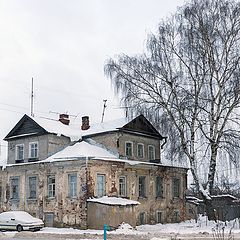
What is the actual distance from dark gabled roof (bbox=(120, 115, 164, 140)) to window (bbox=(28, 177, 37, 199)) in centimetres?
798

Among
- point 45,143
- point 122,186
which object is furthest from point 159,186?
point 45,143

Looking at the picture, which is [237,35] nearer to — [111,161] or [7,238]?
[111,161]

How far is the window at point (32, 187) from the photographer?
3822cm

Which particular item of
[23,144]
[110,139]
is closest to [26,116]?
Result: [23,144]

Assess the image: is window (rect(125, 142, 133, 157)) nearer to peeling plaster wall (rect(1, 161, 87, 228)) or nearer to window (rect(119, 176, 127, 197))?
window (rect(119, 176, 127, 197))

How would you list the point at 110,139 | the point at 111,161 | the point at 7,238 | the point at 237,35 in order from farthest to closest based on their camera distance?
the point at 110,139, the point at 111,161, the point at 237,35, the point at 7,238

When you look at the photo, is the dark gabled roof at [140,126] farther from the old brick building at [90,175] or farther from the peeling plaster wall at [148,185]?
the peeling plaster wall at [148,185]

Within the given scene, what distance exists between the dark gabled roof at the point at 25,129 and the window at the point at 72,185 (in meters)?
4.74

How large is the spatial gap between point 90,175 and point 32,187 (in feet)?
19.7

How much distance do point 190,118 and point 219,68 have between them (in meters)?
4.01

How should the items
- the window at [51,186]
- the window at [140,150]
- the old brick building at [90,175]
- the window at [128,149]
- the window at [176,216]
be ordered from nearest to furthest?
the old brick building at [90,175], the window at [51,186], the window at [128,149], the window at [140,150], the window at [176,216]

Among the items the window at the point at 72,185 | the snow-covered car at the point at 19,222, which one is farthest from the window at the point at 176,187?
the snow-covered car at the point at 19,222

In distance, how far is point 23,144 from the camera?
40.2 m

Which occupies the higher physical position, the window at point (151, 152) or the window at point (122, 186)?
the window at point (151, 152)
